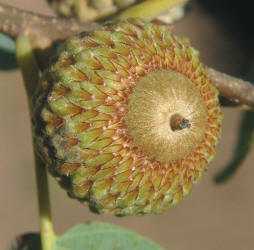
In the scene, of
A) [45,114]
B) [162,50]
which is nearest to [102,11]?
[162,50]

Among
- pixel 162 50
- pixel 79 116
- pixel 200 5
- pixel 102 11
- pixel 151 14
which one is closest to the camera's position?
pixel 79 116

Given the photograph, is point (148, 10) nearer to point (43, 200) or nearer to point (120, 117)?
point (120, 117)

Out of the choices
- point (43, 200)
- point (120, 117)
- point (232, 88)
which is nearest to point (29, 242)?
point (43, 200)

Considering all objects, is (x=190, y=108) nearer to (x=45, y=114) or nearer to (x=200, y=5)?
(x=45, y=114)

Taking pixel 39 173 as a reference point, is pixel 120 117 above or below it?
above

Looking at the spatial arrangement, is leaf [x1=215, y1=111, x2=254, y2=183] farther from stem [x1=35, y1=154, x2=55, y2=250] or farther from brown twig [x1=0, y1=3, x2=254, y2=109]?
stem [x1=35, y1=154, x2=55, y2=250]

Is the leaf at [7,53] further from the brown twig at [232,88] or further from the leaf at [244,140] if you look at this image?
the leaf at [244,140]

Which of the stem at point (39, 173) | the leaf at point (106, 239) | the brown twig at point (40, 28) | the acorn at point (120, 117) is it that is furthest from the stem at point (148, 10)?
the leaf at point (106, 239)
